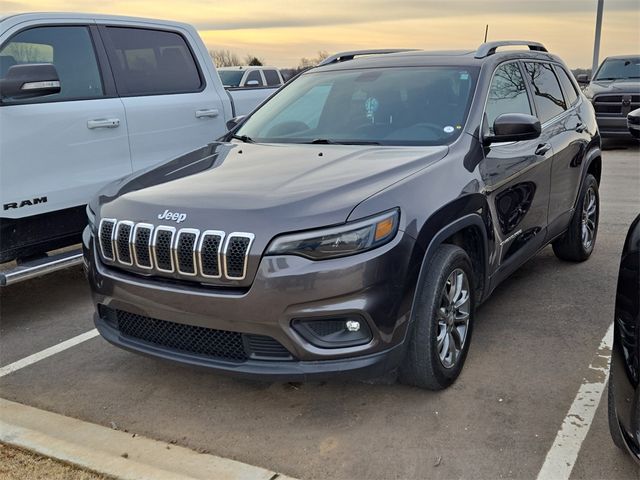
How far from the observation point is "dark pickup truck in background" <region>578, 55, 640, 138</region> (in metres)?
13.7

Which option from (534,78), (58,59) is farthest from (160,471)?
(534,78)

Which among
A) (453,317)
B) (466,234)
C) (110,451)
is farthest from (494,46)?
(110,451)

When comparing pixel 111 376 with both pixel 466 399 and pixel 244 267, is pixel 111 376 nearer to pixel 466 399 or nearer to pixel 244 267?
pixel 244 267

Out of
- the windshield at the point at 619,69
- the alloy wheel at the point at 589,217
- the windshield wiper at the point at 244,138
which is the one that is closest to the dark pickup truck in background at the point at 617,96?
the windshield at the point at 619,69

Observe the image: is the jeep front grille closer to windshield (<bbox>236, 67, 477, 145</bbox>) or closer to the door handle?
windshield (<bbox>236, 67, 477, 145</bbox>)

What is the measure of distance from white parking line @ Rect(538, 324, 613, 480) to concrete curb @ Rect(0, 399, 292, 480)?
118cm

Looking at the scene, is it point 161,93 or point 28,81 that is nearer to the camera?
point 28,81

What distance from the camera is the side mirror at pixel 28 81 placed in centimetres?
425

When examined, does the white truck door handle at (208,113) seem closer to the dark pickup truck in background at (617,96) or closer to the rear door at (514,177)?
the rear door at (514,177)

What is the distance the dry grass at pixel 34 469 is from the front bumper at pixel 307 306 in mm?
687

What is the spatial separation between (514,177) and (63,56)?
3385 millimetres

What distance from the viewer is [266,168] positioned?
356 cm

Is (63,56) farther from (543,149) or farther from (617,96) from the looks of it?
(617,96)

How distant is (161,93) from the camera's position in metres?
5.58
